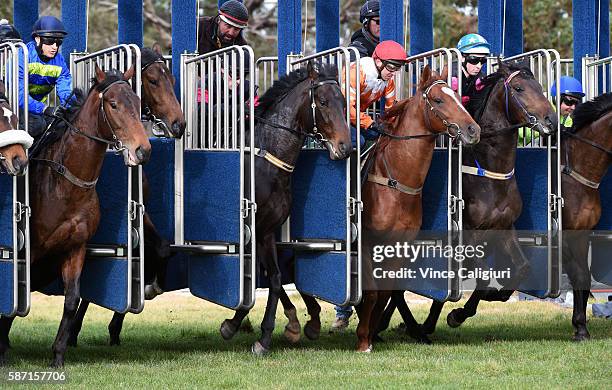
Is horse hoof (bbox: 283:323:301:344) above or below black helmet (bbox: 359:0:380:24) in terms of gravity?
below

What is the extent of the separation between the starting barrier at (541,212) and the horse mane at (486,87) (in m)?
0.18

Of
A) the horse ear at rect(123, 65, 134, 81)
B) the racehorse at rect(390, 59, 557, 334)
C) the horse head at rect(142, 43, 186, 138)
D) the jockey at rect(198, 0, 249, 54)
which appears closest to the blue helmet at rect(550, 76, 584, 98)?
the racehorse at rect(390, 59, 557, 334)

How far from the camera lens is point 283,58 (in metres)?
11.0

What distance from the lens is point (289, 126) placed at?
9.69 meters

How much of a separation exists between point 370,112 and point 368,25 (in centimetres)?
86

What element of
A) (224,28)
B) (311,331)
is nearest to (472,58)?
(224,28)

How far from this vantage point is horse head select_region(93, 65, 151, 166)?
8539 millimetres

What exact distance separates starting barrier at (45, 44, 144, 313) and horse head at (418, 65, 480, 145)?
214cm

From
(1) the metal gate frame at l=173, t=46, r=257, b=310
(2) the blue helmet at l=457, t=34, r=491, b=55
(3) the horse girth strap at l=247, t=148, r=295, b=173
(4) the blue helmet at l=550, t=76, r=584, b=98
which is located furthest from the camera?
(4) the blue helmet at l=550, t=76, r=584, b=98

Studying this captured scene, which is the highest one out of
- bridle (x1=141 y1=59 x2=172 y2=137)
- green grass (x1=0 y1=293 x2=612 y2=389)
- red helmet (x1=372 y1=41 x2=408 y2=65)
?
red helmet (x1=372 y1=41 x2=408 y2=65)

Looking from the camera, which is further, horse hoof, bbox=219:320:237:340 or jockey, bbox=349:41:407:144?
horse hoof, bbox=219:320:237:340

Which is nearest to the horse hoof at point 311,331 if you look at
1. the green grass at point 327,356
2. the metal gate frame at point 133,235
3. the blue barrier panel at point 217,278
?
the green grass at point 327,356

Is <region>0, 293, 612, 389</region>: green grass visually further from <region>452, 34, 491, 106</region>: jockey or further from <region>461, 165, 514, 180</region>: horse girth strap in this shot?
<region>452, 34, 491, 106</region>: jockey

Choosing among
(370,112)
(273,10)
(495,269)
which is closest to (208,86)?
(370,112)
